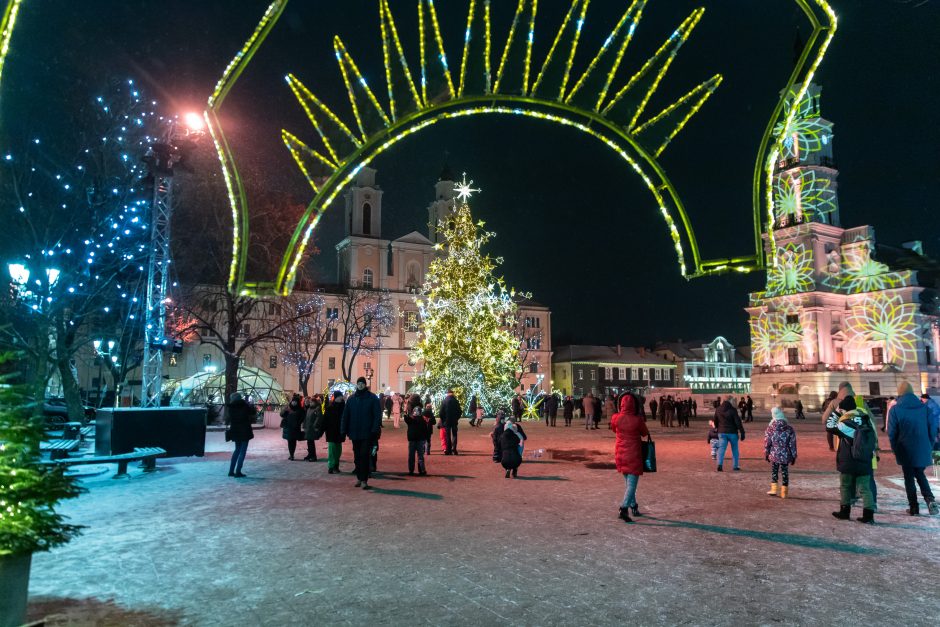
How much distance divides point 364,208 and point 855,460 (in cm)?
6687

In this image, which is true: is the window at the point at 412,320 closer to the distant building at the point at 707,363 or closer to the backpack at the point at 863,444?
the backpack at the point at 863,444

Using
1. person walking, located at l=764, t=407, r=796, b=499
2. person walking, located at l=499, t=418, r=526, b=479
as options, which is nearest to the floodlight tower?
person walking, located at l=499, t=418, r=526, b=479

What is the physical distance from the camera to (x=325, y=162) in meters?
7.79

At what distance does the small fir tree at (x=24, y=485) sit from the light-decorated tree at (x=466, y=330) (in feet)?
71.0

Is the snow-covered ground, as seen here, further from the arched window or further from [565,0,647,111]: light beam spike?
the arched window

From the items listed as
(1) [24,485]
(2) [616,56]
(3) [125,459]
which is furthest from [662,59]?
(3) [125,459]

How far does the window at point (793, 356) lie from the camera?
55469mm

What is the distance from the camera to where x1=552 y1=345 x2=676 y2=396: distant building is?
299 feet

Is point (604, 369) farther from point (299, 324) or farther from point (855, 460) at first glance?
point (855, 460)

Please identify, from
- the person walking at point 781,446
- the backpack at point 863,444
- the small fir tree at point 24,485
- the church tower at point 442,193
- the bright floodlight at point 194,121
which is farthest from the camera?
the church tower at point 442,193

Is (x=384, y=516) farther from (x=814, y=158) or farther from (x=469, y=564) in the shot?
(x=814, y=158)

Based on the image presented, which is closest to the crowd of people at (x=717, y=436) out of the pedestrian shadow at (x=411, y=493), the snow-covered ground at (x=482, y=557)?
the pedestrian shadow at (x=411, y=493)

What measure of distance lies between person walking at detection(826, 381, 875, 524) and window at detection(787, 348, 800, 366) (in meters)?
53.2

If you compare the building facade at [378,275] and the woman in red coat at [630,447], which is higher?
the building facade at [378,275]
